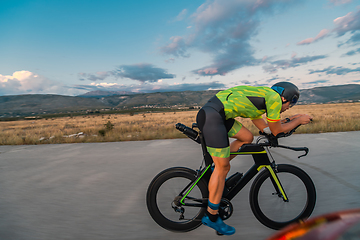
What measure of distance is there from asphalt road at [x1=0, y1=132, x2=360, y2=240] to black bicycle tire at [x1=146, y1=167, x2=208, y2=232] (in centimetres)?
9

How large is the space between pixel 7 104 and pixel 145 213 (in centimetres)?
21408

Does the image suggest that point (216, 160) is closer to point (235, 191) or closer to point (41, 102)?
point (235, 191)

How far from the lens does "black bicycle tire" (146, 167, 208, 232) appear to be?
2324mm

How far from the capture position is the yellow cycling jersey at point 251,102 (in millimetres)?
2170

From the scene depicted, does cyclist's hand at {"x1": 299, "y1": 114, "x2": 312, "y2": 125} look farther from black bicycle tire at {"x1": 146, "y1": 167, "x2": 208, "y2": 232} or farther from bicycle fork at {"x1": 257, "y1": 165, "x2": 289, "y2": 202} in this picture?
black bicycle tire at {"x1": 146, "y1": 167, "x2": 208, "y2": 232}

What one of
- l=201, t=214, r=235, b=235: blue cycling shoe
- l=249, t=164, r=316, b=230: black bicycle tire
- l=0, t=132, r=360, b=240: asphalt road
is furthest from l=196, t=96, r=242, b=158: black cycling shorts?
l=0, t=132, r=360, b=240: asphalt road

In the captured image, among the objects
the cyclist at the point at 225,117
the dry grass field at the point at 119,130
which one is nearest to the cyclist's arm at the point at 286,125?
the cyclist at the point at 225,117

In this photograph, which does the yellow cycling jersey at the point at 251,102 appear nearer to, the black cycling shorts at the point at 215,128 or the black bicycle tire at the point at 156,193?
the black cycling shorts at the point at 215,128

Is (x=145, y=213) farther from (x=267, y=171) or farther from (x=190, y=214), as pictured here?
(x=267, y=171)

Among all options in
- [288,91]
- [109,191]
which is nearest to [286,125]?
[288,91]

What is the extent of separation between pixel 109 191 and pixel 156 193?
1645 mm

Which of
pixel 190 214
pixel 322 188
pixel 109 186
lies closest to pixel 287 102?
pixel 190 214

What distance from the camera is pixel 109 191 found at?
11.8 ft

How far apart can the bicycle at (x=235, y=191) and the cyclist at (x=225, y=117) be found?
0.12 m
